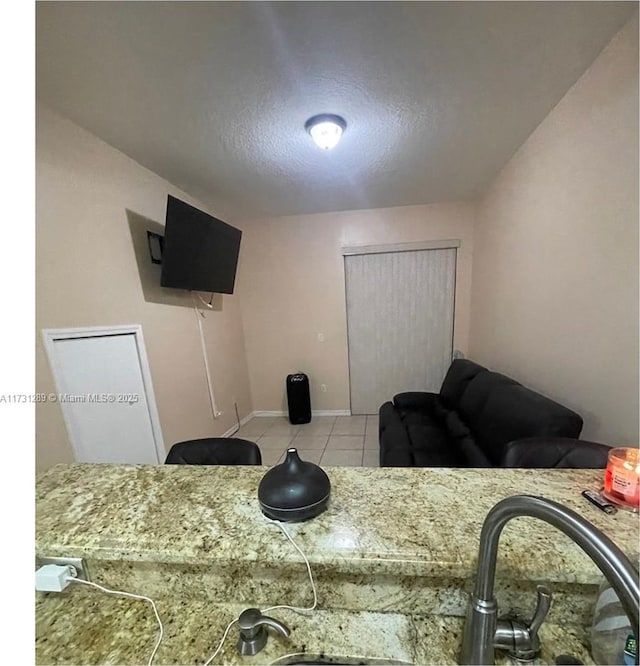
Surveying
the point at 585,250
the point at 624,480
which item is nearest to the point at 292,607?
the point at 624,480

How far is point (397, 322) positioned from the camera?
3887 millimetres

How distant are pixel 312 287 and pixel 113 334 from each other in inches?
94.5

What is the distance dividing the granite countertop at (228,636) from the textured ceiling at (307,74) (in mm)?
1996

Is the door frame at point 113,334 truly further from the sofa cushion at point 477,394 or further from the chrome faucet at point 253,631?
the sofa cushion at point 477,394

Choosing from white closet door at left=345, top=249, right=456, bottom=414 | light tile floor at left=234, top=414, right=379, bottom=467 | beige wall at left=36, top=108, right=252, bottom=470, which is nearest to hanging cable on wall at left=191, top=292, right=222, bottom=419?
beige wall at left=36, top=108, right=252, bottom=470

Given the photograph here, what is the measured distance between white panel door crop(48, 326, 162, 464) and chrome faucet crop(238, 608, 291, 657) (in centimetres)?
177

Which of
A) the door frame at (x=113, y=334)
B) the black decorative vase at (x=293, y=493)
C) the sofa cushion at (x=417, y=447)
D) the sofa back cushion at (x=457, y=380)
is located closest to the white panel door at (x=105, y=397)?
the door frame at (x=113, y=334)

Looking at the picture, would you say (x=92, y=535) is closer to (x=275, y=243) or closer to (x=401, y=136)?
(x=401, y=136)

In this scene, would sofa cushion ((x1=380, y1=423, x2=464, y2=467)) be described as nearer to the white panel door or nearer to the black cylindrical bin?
the black cylindrical bin

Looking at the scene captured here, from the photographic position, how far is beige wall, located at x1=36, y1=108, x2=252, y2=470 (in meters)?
1.63

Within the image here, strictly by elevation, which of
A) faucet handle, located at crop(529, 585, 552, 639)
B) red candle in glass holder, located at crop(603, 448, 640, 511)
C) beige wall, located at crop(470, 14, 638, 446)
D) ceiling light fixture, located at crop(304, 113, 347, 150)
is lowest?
faucet handle, located at crop(529, 585, 552, 639)

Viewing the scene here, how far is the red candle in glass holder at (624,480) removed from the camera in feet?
2.15
